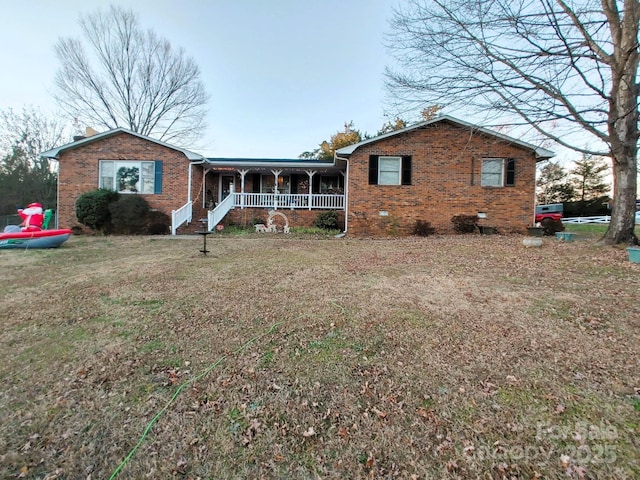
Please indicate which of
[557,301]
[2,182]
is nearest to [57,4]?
[2,182]

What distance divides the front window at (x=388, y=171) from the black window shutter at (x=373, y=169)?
17cm

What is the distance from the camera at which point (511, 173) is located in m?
12.7

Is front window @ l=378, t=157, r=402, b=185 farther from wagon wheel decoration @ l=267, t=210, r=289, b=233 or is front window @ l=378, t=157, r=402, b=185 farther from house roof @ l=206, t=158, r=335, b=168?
wagon wheel decoration @ l=267, t=210, r=289, b=233

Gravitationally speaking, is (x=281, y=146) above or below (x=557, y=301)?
above

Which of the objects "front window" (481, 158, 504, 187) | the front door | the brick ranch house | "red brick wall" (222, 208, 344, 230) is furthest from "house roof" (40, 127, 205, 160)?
"front window" (481, 158, 504, 187)

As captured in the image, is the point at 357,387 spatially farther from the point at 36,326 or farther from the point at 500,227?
the point at 500,227

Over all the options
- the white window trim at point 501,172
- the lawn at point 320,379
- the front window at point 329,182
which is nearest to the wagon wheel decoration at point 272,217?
the front window at point 329,182

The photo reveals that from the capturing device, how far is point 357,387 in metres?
2.51

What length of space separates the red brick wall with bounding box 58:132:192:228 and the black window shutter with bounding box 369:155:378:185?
8.28 meters

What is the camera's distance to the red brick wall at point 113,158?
13953mm

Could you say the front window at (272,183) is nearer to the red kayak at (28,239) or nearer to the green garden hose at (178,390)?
the red kayak at (28,239)

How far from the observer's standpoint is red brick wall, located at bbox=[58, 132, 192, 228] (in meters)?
14.0

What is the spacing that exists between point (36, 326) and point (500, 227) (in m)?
14.2

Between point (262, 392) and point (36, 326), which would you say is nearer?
point (262, 392)
